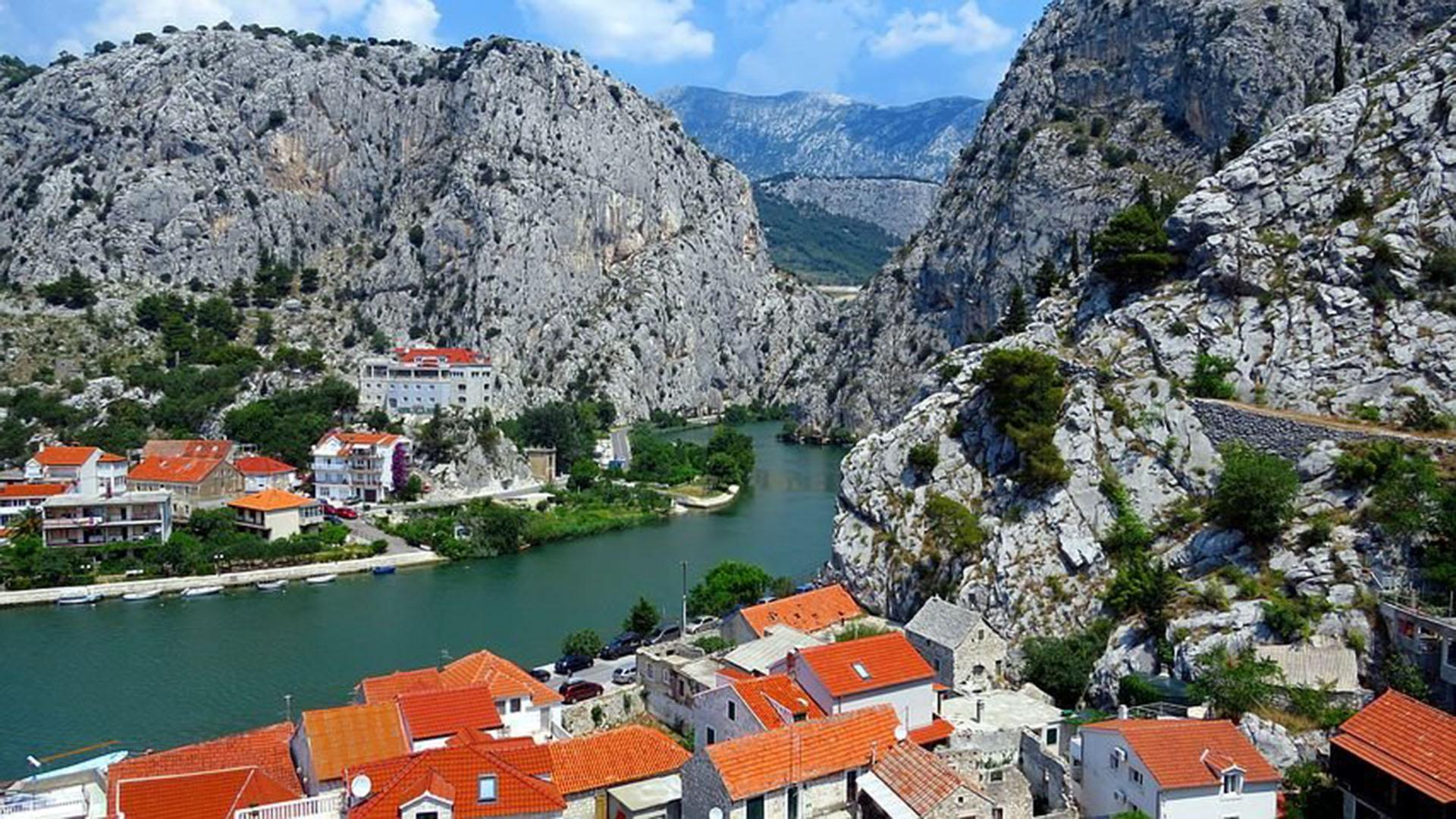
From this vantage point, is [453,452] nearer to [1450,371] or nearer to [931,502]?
[931,502]

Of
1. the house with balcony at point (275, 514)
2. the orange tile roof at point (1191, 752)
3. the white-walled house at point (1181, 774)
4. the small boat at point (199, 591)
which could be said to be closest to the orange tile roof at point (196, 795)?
the white-walled house at point (1181, 774)

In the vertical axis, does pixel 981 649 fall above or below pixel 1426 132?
below

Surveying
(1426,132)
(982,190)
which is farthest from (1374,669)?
(982,190)

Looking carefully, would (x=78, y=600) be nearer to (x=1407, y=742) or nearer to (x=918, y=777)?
(x=918, y=777)

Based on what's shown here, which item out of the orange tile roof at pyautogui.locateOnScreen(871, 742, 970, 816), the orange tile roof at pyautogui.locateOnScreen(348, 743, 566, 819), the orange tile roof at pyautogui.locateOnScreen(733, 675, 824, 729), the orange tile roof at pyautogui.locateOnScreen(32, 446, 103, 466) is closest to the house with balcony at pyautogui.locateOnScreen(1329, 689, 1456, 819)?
the orange tile roof at pyautogui.locateOnScreen(871, 742, 970, 816)

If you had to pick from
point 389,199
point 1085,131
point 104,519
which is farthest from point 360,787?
point 389,199

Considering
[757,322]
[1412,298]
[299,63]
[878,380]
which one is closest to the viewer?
[1412,298]
